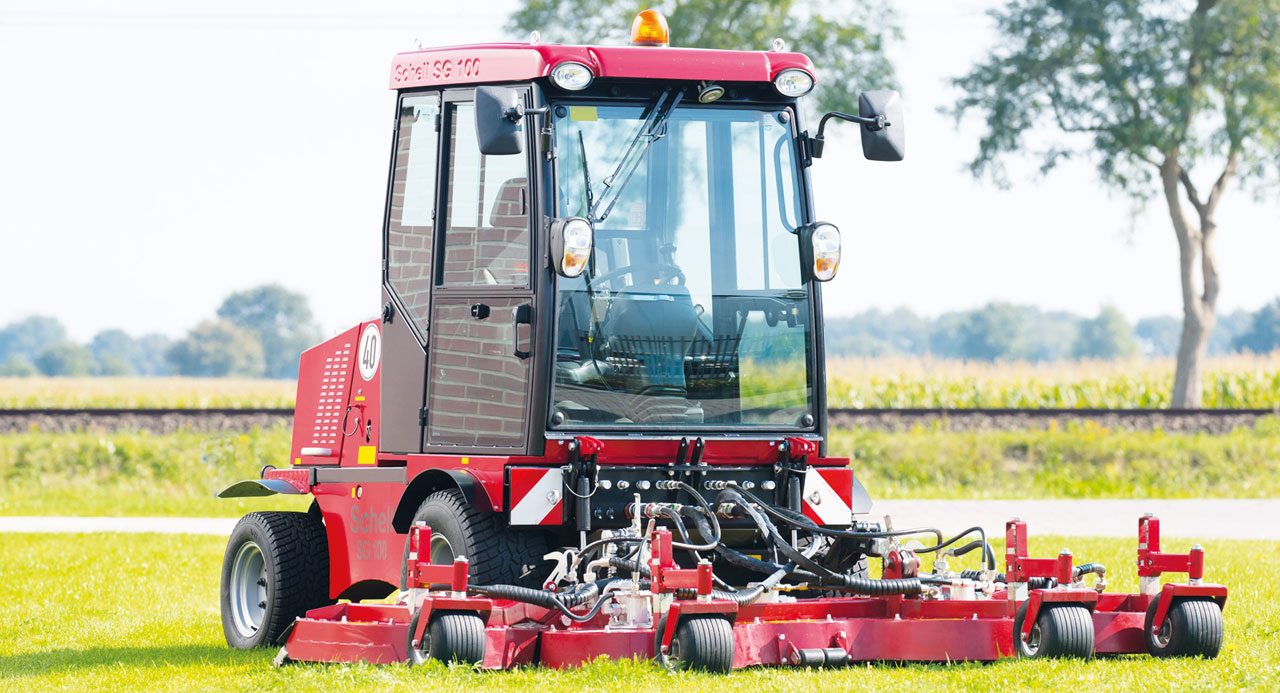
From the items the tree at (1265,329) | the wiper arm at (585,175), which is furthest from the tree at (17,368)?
the wiper arm at (585,175)

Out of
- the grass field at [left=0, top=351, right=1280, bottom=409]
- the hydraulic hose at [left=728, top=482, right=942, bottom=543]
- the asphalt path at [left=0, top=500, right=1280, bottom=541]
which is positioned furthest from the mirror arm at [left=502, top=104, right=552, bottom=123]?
the grass field at [left=0, top=351, right=1280, bottom=409]

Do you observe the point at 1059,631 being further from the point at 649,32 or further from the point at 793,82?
the point at 649,32

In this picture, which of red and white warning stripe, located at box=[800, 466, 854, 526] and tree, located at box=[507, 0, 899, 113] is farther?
tree, located at box=[507, 0, 899, 113]

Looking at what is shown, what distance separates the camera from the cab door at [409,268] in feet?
25.7

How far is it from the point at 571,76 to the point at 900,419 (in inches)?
702

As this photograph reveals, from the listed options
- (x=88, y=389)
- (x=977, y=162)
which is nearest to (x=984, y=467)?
(x=977, y=162)

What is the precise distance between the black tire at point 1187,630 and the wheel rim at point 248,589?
15.7 ft

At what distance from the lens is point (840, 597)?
7.69 meters

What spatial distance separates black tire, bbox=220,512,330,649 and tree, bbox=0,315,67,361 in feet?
496

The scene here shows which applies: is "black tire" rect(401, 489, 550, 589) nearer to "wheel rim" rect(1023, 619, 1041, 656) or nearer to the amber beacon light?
"wheel rim" rect(1023, 619, 1041, 656)

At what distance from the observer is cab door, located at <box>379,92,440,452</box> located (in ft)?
25.7

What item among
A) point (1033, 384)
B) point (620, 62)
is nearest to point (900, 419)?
point (1033, 384)

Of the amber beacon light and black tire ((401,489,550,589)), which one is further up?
the amber beacon light

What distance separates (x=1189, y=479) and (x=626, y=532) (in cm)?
1617
